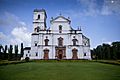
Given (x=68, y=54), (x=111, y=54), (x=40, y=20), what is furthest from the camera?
(x=111, y=54)

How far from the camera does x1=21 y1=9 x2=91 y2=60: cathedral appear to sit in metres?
30.4

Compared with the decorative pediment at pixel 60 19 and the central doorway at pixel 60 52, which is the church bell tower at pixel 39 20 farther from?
the central doorway at pixel 60 52

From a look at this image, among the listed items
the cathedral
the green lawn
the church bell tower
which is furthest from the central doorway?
the green lawn

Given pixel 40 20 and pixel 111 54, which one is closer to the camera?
pixel 40 20

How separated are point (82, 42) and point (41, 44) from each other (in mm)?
7991

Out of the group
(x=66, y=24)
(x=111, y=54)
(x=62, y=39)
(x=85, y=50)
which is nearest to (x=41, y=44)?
(x=62, y=39)

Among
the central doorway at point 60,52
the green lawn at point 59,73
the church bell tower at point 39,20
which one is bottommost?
the green lawn at point 59,73

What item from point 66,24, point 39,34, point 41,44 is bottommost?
point 41,44

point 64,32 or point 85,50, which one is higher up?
point 64,32

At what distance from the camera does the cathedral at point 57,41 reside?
30.4m

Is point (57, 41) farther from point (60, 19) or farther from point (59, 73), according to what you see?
point (59, 73)

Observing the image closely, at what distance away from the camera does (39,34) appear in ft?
102

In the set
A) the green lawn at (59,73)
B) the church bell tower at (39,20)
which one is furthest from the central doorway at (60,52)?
the green lawn at (59,73)

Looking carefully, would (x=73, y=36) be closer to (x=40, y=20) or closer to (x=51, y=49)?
(x=51, y=49)
